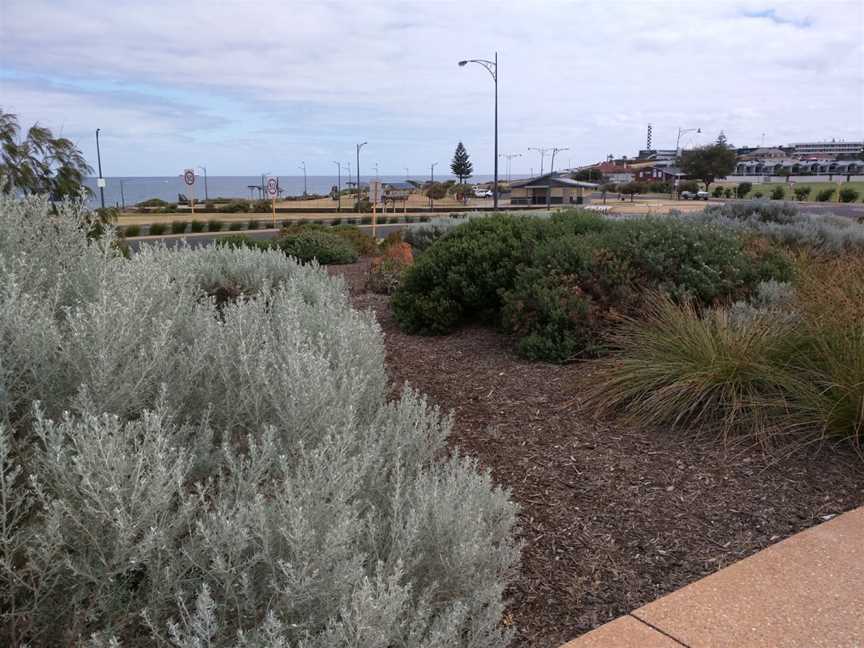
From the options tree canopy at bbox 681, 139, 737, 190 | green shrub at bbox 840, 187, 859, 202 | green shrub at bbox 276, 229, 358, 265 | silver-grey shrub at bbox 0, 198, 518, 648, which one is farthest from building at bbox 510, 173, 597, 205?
silver-grey shrub at bbox 0, 198, 518, 648

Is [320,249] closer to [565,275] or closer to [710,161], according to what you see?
[565,275]

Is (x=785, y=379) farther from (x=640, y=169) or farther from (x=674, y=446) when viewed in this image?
(x=640, y=169)

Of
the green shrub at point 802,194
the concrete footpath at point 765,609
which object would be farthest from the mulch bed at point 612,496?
the green shrub at point 802,194

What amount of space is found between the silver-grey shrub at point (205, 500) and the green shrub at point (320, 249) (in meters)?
11.7

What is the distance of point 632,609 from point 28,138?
10.1 m

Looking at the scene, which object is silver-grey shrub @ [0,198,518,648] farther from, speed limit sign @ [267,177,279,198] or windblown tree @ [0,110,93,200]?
speed limit sign @ [267,177,279,198]

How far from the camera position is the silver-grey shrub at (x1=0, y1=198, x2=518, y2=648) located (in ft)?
7.02

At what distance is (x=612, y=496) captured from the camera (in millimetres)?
4137

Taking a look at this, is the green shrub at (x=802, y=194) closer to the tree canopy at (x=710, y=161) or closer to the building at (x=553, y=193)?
the tree canopy at (x=710, y=161)

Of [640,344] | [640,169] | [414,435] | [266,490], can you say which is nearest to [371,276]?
[640,344]

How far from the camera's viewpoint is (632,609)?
10.5 ft

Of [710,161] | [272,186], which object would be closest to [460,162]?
[710,161]

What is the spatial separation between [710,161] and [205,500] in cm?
9279

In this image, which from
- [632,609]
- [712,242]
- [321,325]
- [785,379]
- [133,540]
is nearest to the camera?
[133,540]
